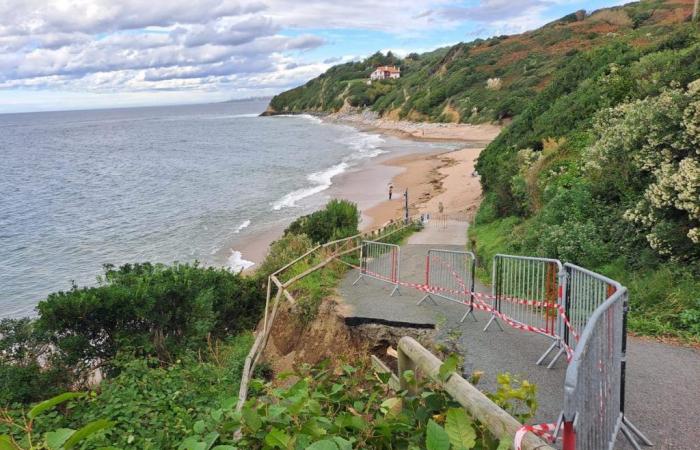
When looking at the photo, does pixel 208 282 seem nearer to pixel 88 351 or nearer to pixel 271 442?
pixel 88 351

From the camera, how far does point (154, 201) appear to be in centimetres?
4350

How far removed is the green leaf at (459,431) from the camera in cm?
260

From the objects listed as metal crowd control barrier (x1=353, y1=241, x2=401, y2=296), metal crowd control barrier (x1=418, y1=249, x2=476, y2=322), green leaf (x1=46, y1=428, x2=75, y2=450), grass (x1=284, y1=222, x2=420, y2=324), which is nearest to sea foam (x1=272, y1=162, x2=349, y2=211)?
metal crowd control barrier (x1=353, y1=241, x2=401, y2=296)

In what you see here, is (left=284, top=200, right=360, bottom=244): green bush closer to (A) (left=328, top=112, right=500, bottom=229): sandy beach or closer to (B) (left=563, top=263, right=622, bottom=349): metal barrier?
(A) (left=328, top=112, right=500, bottom=229): sandy beach

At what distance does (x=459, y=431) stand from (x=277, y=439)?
34.9 inches

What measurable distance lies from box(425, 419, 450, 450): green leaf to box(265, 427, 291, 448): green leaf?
0.69 metres

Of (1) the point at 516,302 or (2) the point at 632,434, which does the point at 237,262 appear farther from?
(2) the point at 632,434

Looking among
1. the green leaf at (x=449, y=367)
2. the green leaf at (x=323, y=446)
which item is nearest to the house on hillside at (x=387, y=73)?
the green leaf at (x=449, y=367)

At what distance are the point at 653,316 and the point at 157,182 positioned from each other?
5061cm

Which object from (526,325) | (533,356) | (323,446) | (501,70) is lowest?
(533,356)

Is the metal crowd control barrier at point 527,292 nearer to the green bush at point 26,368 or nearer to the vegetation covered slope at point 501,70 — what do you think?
the green bush at point 26,368

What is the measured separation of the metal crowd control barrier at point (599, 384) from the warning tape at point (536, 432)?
23cm

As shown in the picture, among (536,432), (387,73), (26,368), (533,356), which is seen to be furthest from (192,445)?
(387,73)

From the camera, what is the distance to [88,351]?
34.4 feet
